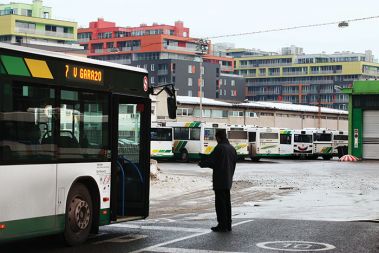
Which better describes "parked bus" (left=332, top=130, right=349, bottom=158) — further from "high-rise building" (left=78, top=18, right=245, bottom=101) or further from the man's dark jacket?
"high-rise building" (left=78, top=18, right=245, bottom=101)

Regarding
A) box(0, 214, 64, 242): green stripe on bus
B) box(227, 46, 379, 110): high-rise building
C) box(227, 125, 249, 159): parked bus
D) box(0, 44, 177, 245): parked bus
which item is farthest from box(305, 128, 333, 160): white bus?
box(227, 46, 379, 110): high-rise building

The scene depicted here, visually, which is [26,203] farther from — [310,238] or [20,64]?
[310,238]

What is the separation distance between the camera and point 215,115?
3565 inches

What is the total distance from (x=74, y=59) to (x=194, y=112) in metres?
75.2

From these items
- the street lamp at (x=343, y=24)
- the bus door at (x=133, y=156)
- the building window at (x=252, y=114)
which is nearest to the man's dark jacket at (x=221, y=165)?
the bus door at (x=133, y=156)

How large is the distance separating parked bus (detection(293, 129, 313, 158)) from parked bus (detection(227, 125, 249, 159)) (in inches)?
317

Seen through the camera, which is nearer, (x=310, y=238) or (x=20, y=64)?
(x=20, y=64)

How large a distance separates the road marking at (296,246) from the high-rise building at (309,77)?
175129 millimetres

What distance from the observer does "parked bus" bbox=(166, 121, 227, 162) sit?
54688 millimetres

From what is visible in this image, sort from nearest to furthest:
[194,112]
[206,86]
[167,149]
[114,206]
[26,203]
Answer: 1. [26,203]
2. [114,206]
3. [167,149]
4. [194,112]
5. [206,86]

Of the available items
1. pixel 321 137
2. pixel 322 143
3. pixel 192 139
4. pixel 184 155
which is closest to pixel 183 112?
pixel 321 137

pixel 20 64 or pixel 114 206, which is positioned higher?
pixel 20 64

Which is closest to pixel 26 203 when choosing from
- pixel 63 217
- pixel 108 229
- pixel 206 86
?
pixel 63 217

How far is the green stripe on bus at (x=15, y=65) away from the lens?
1004cm
